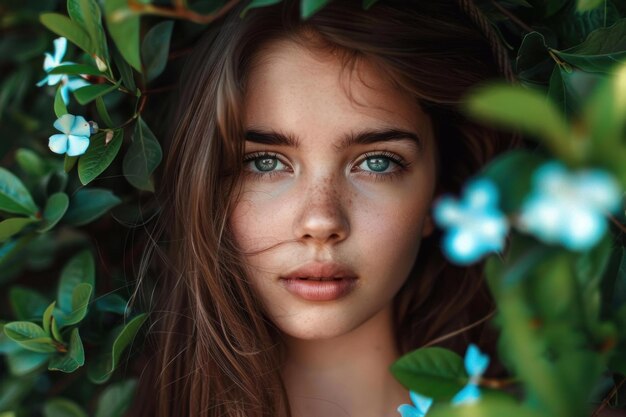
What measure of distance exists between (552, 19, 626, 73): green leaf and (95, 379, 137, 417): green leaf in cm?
108

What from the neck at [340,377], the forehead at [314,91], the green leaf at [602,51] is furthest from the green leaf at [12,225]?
the green leaf at [602,51]

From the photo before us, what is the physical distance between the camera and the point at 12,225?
141 cm

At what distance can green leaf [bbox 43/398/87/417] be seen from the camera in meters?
1.62

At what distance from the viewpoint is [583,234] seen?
619 millimetres

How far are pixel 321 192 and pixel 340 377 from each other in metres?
0.47

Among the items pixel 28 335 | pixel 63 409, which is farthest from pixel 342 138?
pixel 63 409

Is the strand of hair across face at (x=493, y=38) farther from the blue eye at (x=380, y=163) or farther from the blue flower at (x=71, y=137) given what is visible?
the blue flower at (x=71, y=137)

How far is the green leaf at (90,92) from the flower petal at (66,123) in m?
0.05

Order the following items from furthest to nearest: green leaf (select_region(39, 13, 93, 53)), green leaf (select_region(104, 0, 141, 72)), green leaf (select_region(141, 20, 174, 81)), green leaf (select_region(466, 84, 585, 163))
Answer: green leaf (select_region(141, 20, 174, 81)), green leaf (select_region(39, 13, 93, 53)), green leaf (select_region(104, 0, 141, 72)), green leaf (select_region(466, 84, 585, 163))

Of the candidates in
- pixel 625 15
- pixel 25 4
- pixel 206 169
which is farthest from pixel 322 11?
pixel 25 4

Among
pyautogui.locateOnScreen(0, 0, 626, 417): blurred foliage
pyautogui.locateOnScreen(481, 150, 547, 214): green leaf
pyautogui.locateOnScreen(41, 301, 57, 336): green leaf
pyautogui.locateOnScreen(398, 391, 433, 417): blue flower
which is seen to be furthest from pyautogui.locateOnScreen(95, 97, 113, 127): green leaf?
pyautogui.locateOnScreen(481, 150, 547, 214): green leaf

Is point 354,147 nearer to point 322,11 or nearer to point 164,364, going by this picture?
point 322,11

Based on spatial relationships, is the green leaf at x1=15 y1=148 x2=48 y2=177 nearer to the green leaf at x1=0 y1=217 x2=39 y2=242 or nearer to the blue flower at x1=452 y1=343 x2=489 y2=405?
the green leaf at x1=0 y1=217 x2=39 y2=242

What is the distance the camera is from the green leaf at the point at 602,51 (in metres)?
1.27
